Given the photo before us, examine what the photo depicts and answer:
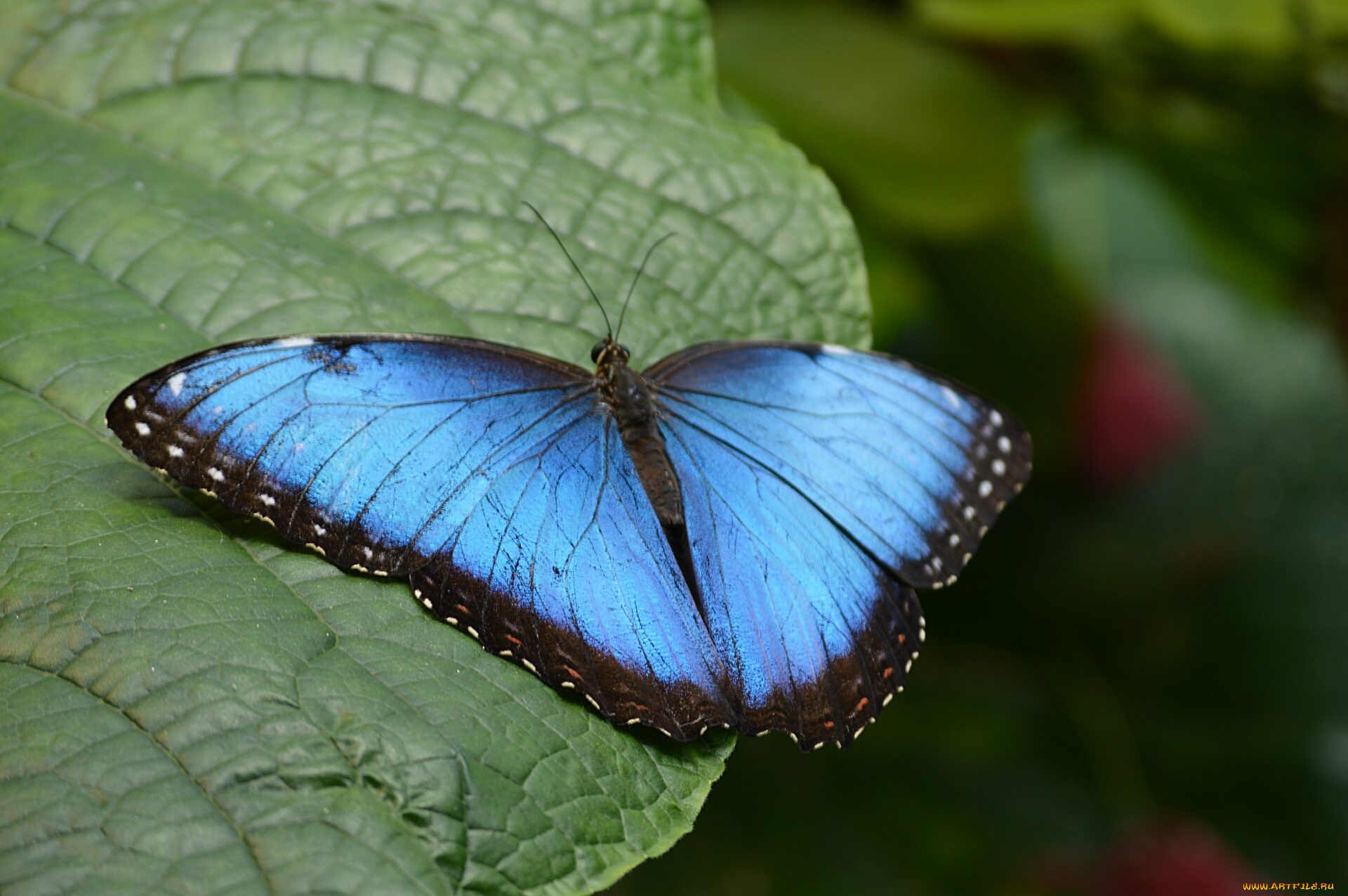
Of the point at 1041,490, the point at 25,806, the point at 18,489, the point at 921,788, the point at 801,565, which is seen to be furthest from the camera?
the point at 1041,490

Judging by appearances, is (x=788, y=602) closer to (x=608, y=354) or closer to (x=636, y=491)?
(x=636, y=491)

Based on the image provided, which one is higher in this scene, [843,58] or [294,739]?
[843,58]

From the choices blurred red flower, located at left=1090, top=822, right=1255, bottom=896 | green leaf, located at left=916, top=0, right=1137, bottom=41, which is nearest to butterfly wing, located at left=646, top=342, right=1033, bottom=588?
green leaf, located at left=916, top=0, right=1137, bottom=41

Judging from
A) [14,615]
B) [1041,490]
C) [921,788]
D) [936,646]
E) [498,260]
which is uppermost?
[498,260]

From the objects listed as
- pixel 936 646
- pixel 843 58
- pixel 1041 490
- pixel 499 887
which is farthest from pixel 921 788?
pixel 499 887

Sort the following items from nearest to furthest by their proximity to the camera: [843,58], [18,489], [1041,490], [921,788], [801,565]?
[18,489] → [801,565] → [843,58] → [921,788] → [1041,490]

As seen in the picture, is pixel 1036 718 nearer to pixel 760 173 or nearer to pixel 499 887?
pixel 760 173
